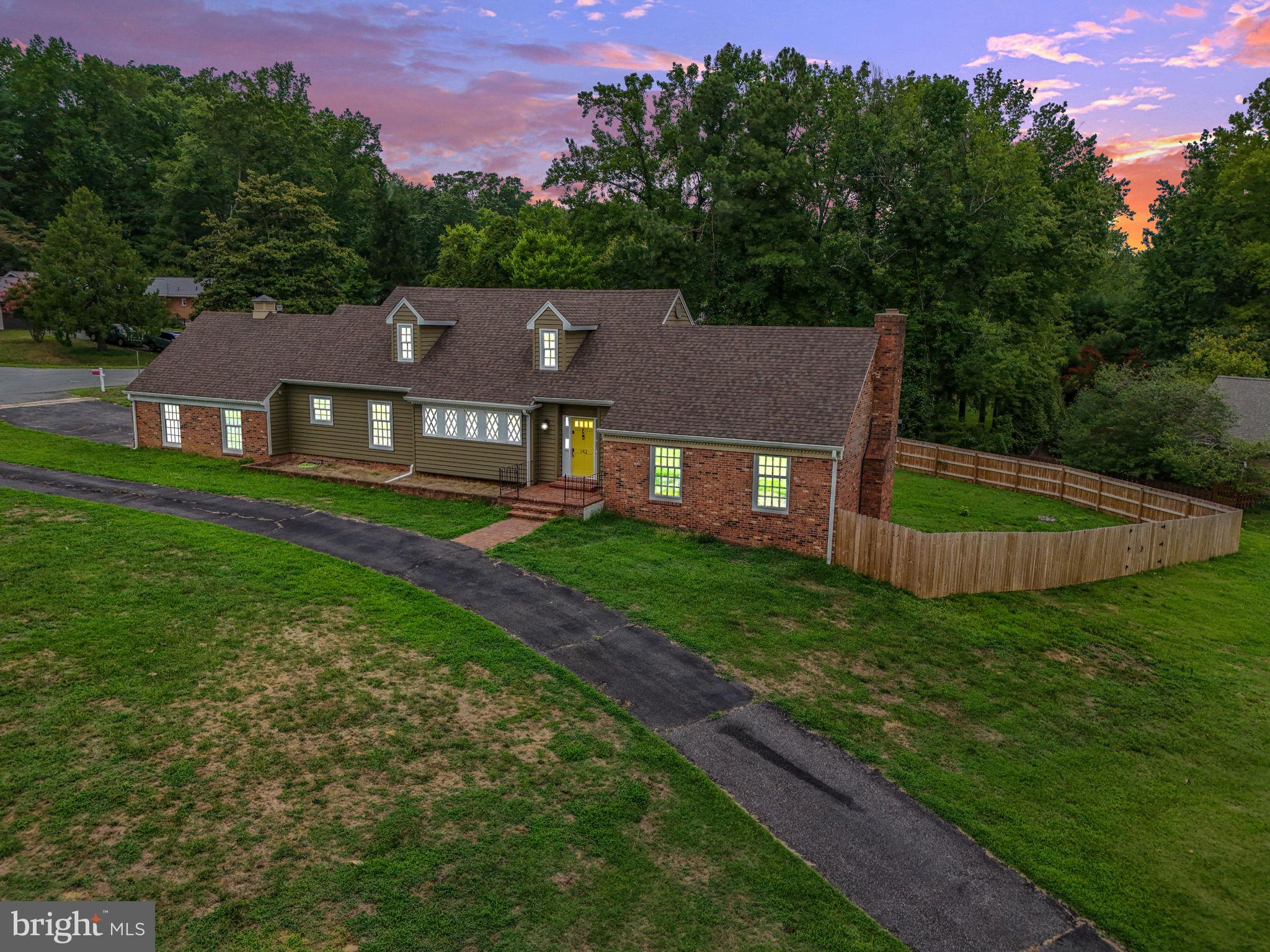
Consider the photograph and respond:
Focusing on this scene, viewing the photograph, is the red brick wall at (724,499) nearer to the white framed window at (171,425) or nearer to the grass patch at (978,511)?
the grass patch at (978,511)

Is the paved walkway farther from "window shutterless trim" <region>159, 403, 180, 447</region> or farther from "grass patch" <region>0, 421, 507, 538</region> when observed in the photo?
"window shutterless trim" <region>159, 403, 180, 447</region>

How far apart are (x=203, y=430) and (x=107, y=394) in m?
17.1

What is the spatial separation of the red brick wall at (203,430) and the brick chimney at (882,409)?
2194 centimetres

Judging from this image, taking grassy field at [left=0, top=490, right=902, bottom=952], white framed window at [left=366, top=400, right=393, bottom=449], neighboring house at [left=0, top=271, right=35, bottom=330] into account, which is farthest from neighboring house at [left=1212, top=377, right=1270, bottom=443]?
neighboring house at [left=0, top=271, right=35, bottom=330]

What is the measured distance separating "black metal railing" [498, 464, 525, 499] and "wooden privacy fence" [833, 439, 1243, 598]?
1076cm

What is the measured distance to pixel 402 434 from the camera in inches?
1158

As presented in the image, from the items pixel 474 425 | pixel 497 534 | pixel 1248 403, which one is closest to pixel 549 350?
pixel 474 425

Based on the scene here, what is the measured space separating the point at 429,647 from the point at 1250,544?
95.8ft

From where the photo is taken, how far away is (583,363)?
1086 inches

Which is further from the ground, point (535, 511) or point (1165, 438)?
point (1165, 438)

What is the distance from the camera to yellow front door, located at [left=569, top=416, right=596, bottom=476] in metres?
26.7

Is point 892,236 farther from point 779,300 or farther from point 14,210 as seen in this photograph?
point 14,210

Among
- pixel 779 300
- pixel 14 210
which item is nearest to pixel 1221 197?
pixel 779 300

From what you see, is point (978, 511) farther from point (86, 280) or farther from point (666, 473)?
point (86, 280)
